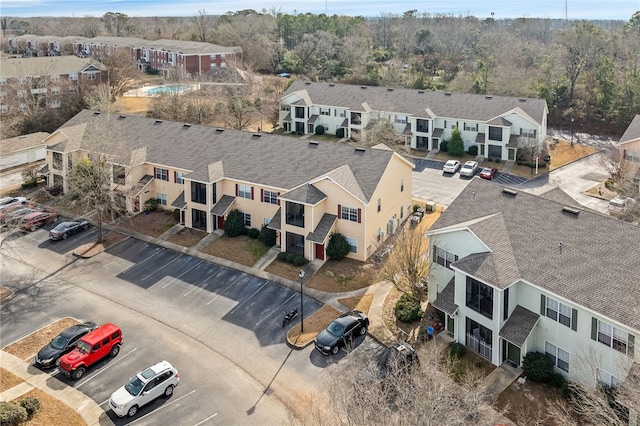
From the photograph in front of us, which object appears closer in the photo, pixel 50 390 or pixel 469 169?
pixel 50 390

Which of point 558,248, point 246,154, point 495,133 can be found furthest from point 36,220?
point 495,133

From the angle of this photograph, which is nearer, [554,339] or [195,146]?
[554,339]

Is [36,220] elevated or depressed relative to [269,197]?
depressed

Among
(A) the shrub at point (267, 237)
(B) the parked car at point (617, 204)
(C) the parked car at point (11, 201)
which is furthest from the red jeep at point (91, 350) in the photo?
(B) the parked car at point (617, 204)

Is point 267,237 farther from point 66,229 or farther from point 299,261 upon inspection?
point 66,229

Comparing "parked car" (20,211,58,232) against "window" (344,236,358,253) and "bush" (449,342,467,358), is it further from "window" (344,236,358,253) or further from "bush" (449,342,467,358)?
"bush" (449,342,467,358)

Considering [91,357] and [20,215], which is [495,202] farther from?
[20,215]

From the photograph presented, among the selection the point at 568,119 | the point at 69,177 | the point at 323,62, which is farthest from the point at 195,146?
the point at 323,62
